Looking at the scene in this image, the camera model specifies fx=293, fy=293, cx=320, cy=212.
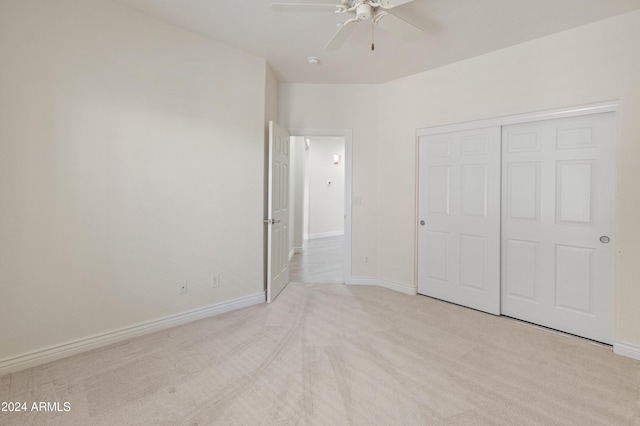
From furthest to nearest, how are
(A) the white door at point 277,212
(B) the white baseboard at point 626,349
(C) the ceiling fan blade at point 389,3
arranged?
(A) the white door at point 277,212
(B) the white baseboard at point 626,349
(C) the ceiling fan blade at point 389,3

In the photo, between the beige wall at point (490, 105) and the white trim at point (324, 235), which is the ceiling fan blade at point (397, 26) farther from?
the white trim at point (324, 235)

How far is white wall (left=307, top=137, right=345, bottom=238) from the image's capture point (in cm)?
805

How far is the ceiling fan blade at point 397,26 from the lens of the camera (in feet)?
6.44

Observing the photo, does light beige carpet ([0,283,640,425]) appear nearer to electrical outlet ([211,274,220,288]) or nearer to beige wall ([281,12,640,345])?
electrical outlet ([211,274,220,288])

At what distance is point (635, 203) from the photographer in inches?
90.7

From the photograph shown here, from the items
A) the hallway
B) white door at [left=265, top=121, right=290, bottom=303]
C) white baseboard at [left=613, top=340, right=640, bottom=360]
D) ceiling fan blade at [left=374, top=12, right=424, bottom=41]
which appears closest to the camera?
ceiling fan blade at [left=374, top=12, right=424, bottom=41]

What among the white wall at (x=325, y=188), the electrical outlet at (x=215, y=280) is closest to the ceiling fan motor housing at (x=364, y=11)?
the electrical outlet at (x=215, y=280)

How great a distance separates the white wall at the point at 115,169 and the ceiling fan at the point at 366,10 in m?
1.37

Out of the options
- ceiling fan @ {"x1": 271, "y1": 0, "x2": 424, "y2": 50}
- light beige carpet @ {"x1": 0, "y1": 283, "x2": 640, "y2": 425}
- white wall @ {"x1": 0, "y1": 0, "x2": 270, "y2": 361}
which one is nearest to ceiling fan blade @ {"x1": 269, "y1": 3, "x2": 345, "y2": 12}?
ceiling fan @ {"x1": 271, "y1": 0, "x2": 424, "y2": 50}

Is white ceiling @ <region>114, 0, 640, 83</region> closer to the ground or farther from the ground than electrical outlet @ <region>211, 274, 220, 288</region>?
farther from the ground

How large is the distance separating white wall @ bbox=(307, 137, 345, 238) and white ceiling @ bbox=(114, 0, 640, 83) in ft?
15.3

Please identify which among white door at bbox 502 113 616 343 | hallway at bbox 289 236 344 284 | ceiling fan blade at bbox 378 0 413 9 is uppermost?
ceiling fan blade at bbox 378 0 413 9

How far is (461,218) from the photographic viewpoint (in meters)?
3.38

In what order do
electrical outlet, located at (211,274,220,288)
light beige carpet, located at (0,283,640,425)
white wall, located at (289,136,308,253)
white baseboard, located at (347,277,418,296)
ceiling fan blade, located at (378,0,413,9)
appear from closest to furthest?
light beige carpet, located at (0,283,640,425) → ceiling fan blade, located at (378,0,413,9) → electrical outlet, located at (211,274,220,288) → white baseboard, located at (347,277,418,296) → white wall, located at (289,136,308,253)
